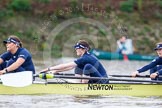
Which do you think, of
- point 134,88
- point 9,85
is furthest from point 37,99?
point 134,88

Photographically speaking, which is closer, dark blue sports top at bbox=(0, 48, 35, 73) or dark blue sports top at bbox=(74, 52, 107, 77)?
dark blue sports top at bbox=(0, 48, 35, 73)

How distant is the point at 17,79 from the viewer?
14781mm

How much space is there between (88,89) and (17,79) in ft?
6.00

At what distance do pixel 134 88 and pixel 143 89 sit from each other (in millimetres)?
236

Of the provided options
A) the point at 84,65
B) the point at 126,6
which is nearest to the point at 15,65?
the point at 84,65

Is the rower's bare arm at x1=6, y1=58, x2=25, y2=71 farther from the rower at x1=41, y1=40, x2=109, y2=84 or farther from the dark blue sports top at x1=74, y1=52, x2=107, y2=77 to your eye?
the dark blue sports top at x1=74, y1=52, x2=107, y2=77

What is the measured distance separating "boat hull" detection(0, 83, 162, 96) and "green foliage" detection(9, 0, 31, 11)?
22927 mm

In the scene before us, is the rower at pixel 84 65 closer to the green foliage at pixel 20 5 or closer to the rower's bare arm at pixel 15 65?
the rower's bare arm at pixel 15 65

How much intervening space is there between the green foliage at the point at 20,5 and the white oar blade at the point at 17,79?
74.3 ft

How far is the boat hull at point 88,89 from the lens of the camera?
14680 mm

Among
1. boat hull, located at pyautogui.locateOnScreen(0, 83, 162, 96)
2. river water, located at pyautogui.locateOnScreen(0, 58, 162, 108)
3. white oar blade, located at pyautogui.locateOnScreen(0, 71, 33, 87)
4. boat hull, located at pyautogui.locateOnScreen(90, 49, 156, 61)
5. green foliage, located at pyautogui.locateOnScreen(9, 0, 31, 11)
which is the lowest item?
river water, located at pyautogui.locateOnScreen(0, 58, 162, 108)

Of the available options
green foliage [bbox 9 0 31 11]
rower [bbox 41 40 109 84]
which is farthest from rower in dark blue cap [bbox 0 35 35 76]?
green foliage [bbox 9 0 31 11]

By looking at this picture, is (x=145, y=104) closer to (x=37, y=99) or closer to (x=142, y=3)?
(x=37, y=99)

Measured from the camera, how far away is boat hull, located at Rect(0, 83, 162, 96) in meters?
14.7
